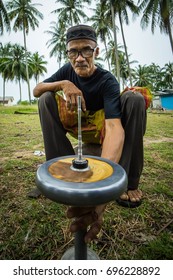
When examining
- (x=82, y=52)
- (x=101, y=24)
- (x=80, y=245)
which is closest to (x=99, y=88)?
(x=82, y=52)

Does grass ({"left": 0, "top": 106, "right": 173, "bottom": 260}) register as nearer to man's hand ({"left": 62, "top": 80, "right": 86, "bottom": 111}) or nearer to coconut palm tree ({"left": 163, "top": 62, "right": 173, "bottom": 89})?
man's hand ({"left": 62, "top": 80, "right": 86, "bottom": 111})

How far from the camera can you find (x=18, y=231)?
1.39 m

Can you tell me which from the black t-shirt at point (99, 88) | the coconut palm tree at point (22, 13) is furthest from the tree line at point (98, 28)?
the black t-shirt at point (99, 88)

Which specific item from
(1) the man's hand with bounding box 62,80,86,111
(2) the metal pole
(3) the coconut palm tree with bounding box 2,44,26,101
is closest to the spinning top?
(2) the metal pole

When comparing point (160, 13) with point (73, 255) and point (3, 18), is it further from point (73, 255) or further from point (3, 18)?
point (73, 255)

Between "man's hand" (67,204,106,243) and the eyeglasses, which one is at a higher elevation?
the eyeglasses

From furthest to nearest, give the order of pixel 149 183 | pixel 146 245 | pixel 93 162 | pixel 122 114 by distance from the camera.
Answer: pixel 149 183
pixel 122 114
pixel 146 245
pixel 93 162

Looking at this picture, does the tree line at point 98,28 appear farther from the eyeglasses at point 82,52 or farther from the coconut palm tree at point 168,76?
the eyeglasses at point 82,52

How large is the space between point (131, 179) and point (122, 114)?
1.91ft

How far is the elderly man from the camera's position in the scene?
1459 millimetres

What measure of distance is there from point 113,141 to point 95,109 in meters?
0.59

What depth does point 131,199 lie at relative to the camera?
69.0 inches
